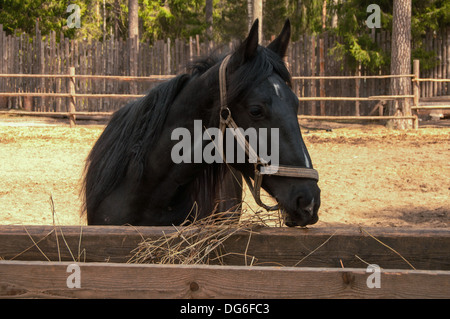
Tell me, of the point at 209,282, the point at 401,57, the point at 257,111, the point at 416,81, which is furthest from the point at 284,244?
the point at 401,57

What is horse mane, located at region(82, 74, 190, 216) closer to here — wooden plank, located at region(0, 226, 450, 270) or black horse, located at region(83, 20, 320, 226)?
black horse, located at region(83, 20, 320, 226)

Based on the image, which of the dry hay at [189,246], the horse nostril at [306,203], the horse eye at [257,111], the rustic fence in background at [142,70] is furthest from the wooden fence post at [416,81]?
the dry hay at [189,246]

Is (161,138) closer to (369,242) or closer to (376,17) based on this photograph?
(369,242)

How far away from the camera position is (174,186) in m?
3.11

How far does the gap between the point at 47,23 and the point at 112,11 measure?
17.3ft

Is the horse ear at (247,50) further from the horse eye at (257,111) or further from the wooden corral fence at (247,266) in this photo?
the wooden corral fence at (247,266)

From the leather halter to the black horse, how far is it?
0.12 feet

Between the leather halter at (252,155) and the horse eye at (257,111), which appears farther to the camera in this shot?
the horse eye at (257,111)

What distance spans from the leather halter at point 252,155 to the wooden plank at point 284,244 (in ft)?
0.84

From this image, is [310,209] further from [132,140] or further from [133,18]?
[133,18]

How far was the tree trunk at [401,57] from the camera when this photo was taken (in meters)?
14.8

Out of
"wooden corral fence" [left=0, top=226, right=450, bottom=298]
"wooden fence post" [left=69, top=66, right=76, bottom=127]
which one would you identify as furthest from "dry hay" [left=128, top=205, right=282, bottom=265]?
"wooden fence post" [left=69, top=66, right=76, bottom=127]

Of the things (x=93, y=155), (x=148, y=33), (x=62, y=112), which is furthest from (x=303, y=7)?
(x=93, y=155)

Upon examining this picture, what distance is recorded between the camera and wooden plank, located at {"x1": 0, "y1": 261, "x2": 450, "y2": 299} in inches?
77.9
